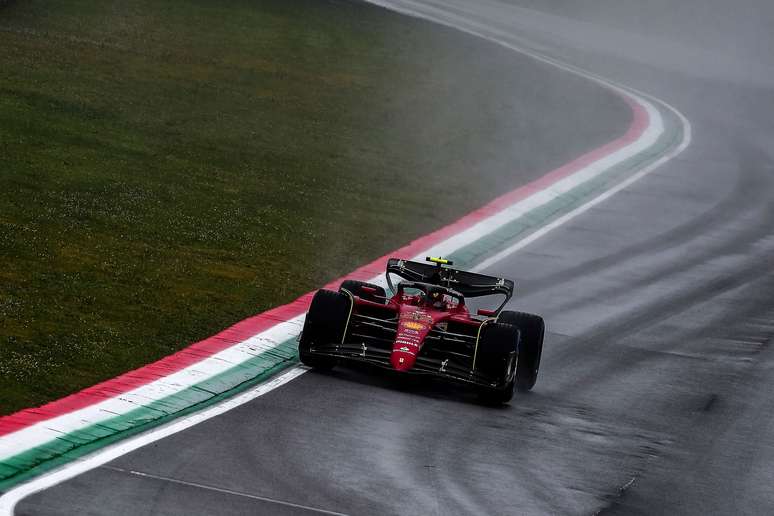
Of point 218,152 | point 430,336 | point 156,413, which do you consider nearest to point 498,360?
point 430,336

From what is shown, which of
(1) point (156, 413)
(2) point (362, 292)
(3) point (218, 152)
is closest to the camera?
(1) point (156, 413)

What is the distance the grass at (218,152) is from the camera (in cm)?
1533

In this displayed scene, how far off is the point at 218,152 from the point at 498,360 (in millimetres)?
12304

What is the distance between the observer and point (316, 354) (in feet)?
46.4

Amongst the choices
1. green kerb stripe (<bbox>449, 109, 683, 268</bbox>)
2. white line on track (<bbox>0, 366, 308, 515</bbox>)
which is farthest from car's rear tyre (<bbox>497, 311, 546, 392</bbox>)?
green kerb stripe (<bbox>449, 109, 683, 268</bbox>)

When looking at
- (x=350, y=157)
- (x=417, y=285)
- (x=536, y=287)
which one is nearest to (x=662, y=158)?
(x=350, y=157)

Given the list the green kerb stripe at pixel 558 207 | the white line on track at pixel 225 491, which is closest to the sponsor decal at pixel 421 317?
the white line on track at pixel 225 491

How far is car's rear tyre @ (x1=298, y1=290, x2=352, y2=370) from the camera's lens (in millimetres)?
14234

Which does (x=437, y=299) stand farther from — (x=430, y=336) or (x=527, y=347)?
(x=527, y=347)

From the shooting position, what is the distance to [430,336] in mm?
14234

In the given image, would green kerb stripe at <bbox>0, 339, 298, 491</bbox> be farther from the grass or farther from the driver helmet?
the driver helmet

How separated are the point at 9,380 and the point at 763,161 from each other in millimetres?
23396

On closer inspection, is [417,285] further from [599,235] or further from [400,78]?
[400,78]

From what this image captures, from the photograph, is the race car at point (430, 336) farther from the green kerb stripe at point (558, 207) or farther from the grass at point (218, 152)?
the green kerb stripe at point (558, 207)
